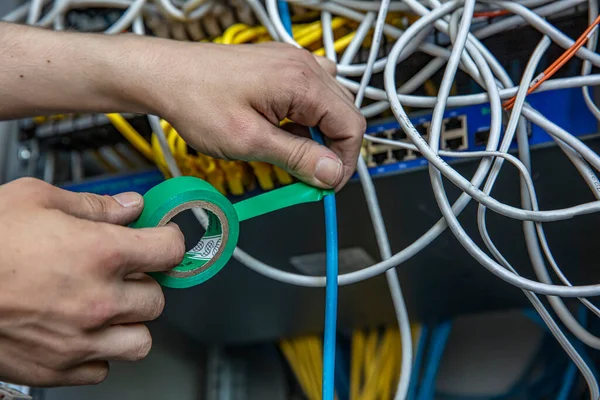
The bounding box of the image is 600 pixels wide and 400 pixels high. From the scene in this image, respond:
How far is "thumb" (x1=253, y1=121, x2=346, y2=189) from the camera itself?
1.88 feet

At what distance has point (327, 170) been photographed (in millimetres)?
574

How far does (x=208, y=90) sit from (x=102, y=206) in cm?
15

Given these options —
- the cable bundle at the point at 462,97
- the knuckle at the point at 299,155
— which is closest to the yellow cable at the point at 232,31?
the cable bundle at the point at 462,97

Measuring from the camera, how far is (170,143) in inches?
28.4

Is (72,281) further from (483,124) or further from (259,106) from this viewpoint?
(483,124)

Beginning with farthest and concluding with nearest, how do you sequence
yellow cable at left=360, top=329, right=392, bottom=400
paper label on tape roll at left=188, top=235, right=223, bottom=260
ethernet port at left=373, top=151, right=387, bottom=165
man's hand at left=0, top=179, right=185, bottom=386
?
yellow cable at left=360, top=329, right=392, bottom=400 < ethernet port at left=373, top=151, right=387, bottom=165 < paper label on tape roll at left=188, top=235, right=223, bottom=260 < man's hand at left=0, top=179, right=185, bottom=386

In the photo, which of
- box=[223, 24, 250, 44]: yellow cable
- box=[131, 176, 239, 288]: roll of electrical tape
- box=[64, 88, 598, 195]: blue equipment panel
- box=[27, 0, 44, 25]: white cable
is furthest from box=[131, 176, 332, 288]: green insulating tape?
box=[27, 0, 44, 25]: white cable

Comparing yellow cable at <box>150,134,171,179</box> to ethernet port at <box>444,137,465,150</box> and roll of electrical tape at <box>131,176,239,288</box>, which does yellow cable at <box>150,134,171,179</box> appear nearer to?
roll of electrical tape at <box>131,176,239,288</box>

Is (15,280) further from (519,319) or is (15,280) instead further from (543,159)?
(519,319)

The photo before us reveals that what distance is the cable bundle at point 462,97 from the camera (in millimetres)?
562

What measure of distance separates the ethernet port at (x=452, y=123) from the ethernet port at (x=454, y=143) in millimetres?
13

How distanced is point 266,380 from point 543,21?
757 mm

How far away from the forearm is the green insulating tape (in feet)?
0.48

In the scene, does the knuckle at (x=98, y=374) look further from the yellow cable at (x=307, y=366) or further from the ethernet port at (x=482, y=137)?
the yellow cable at (x=307, y=366)
